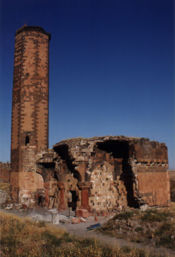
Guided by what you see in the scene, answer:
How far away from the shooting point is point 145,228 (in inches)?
340

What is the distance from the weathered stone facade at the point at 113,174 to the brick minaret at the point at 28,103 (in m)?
2.89

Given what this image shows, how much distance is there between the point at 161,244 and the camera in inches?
291

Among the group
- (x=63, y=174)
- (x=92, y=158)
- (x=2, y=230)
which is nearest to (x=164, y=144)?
(x=92, y=158)

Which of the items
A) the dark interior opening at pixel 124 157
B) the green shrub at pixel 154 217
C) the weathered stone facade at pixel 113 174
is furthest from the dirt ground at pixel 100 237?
the dark interior opening at pixel 124 157

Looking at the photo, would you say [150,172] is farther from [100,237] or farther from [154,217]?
[100,237]

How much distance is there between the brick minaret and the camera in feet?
58.0

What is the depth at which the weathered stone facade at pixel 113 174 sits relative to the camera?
13789 millimetres

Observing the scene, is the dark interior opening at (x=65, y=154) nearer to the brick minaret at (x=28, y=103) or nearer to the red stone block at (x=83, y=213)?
the brick minaret at (x=28, y=103)

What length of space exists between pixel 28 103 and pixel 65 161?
547 centimetres

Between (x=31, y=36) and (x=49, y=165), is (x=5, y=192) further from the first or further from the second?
(x=31, y=36)

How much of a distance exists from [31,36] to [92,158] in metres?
11.4

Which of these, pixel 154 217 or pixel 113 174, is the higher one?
pixel 113 174

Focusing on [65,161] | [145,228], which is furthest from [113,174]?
[145,228]

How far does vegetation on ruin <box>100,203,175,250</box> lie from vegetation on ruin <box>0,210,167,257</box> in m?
1.57
